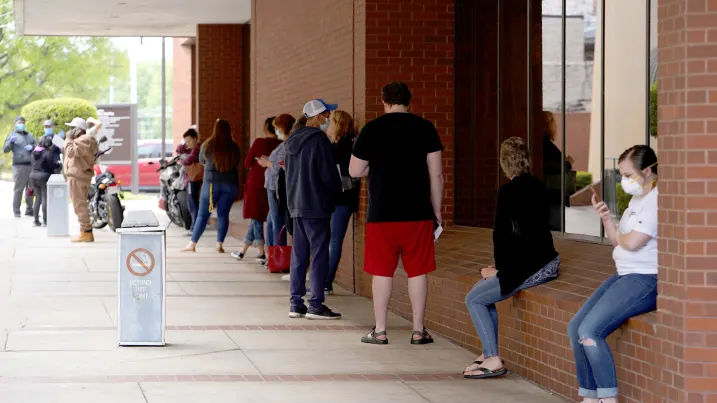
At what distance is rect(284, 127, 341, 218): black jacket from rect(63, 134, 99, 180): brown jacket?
8.44 m

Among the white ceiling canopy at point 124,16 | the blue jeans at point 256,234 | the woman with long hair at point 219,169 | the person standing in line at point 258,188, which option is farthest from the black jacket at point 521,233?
the white ceiling canopy at point 124,16

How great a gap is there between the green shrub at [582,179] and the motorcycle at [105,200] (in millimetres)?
11921

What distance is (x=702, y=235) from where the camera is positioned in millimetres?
6035

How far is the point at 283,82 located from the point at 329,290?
550 centimetres

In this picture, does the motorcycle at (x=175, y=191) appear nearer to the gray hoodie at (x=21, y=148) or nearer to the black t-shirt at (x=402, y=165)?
the gray hoodie at (x=21, y=148)

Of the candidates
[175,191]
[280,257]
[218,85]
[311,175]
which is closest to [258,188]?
[280,257]

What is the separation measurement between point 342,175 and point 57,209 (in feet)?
33.1

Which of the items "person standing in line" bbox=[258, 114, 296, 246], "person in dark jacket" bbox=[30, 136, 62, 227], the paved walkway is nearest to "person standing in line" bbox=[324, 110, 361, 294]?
the paved walkway

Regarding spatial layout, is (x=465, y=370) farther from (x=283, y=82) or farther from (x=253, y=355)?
(x=283, y=82)

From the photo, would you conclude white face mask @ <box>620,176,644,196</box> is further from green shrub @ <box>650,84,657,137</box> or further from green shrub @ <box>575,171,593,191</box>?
green shrub @ <box>575,171,593,191</box>

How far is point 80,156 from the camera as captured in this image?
18.6 metres

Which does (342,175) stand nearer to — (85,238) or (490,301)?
(490,301)

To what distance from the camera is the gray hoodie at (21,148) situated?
2467cm

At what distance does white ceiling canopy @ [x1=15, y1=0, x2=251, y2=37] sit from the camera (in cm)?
2330
